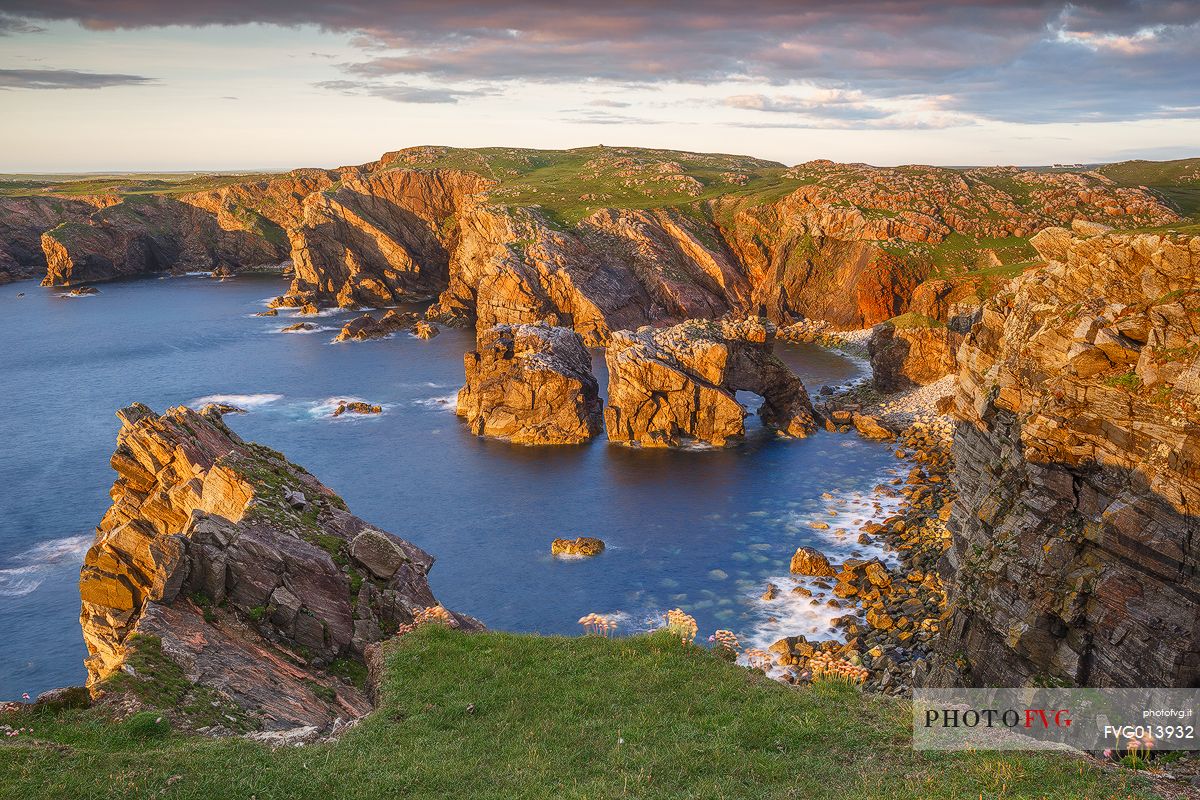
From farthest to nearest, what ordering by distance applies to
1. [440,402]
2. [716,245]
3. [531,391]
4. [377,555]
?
1. [716,245]
2. [440,402]
3. [531,391]
4. [377,555]

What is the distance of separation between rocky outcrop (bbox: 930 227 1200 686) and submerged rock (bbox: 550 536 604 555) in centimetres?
3027

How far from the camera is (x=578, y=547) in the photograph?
211 feet

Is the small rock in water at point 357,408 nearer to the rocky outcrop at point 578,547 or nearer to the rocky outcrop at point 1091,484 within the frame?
the rocky outcrop at point 578,547

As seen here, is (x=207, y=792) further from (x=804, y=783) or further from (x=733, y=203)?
(x=733, y=203)

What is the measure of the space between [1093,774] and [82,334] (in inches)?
6770

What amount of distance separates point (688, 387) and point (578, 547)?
31156 millimetres

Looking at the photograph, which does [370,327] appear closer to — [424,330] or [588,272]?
[424,330]

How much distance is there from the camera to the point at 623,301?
490 ft

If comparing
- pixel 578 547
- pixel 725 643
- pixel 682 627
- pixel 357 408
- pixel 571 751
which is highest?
pixel 571 751

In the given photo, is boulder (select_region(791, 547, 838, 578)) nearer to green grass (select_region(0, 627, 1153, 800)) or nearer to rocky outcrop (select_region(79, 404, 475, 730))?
rocky outcrop (select_region(79, 404, 475, 730))

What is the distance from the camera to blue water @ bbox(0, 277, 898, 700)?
185 feet

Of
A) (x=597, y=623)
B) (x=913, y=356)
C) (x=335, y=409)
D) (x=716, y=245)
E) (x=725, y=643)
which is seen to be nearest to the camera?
(x=725, y=643)

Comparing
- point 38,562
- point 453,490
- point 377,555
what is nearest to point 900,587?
point 377,555

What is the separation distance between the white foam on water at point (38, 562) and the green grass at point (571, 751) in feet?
159
